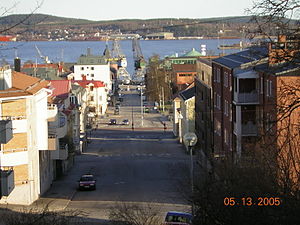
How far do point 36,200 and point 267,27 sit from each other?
600 inches

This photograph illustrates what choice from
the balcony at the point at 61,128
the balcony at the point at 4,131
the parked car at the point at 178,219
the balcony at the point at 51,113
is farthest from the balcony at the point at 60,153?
the parked car at the point at 178,219

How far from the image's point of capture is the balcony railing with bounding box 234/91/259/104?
2283 cm

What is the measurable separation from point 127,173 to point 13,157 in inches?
323

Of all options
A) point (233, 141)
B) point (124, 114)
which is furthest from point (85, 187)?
point (124, 114)

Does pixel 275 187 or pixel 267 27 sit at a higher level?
pixel 267 27

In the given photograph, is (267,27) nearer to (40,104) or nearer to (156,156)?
(40,104)

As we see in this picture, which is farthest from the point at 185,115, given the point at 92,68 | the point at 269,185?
the point at 92,68

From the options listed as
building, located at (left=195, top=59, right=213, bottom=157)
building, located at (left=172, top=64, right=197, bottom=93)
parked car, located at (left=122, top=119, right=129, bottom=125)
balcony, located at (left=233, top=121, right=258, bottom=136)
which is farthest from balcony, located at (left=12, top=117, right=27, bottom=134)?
building, located at (left=172, top=64, right=197, bottom=93)

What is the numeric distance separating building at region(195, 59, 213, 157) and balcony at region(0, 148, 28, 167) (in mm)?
9408

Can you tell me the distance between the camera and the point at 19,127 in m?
22.3

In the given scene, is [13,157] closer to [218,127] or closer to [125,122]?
[218,127]

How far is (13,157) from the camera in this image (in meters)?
22.2

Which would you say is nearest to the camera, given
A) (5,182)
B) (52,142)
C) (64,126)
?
(5,182)

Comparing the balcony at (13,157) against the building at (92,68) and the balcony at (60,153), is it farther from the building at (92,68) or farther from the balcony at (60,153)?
the building at (92,68)
